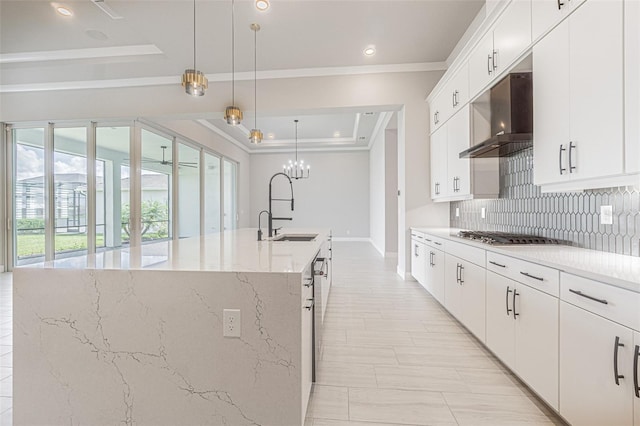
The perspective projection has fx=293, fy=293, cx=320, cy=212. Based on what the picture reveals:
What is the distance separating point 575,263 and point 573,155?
0.71 meters

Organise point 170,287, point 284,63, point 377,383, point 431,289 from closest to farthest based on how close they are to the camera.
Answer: point 170,287, point 377,383, point 431,289, point 284,63

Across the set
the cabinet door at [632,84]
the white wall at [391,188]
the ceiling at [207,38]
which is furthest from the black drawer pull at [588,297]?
the white wall at [391,188]

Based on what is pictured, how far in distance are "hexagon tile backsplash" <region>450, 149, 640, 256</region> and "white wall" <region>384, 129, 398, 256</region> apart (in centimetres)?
315

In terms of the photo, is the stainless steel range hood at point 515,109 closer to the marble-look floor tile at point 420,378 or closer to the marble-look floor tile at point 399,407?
the marble-look floor tile at point 420,378

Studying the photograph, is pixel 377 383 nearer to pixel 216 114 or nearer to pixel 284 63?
pixel 284 63

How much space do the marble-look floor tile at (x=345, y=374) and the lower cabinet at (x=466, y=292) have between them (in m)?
0.95

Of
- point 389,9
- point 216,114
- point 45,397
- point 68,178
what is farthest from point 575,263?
point 68,178

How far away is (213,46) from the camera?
155 inches

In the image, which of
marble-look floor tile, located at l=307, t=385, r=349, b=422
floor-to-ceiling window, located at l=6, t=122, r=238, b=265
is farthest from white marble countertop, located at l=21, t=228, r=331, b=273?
floor-to-ceiling window, located at l=6, t=122, r=238, b=265

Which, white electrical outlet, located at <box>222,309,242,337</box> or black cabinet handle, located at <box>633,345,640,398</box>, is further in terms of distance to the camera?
white electrical outlet, located at <box>222,309,242,337</box>

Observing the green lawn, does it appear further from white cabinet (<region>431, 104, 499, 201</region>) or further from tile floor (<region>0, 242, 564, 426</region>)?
white cabinet (<region>431, 104, 499, 201</region>)

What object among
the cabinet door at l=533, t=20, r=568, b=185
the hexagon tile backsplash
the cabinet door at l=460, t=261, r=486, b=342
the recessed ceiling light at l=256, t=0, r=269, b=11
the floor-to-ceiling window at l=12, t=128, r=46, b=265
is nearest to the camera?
the hexagon tile backsplash

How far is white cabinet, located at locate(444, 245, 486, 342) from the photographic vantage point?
7.52 feet

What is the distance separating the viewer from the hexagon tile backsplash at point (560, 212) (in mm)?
1689
